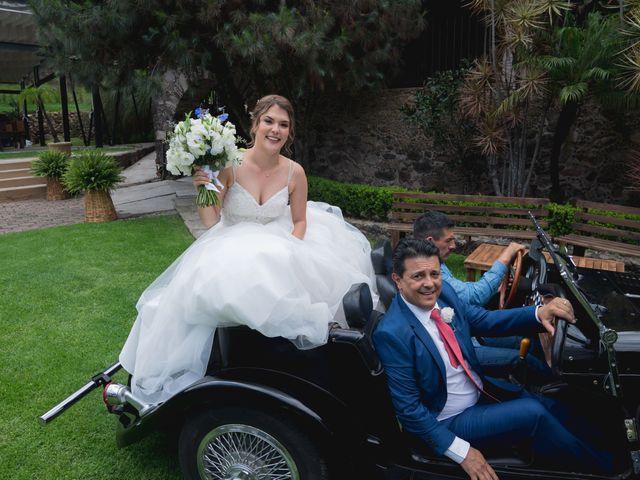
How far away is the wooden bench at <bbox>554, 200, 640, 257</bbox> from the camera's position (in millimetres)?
5613

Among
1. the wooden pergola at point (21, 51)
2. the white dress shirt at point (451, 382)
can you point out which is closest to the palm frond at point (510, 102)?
the white dress shirt at point (451, 382)

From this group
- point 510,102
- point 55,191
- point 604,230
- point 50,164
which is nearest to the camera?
point 604,230

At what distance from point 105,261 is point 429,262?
17.9 feet

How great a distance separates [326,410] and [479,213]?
16.0 feet

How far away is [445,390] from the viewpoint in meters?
2.23

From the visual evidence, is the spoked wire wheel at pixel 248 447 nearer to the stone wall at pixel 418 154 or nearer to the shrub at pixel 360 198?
the shrub at pixel 360 198

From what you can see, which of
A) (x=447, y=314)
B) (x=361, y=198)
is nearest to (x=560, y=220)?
(x=361, y=198)

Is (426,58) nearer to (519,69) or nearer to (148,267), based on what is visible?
(519,69)

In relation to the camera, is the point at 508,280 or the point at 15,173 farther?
the point at 15,173

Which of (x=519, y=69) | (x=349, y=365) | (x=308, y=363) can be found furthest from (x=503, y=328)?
(x=519, y=69)

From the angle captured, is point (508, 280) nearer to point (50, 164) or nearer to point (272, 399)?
point (272, 399)

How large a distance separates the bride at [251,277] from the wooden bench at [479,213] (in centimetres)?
365

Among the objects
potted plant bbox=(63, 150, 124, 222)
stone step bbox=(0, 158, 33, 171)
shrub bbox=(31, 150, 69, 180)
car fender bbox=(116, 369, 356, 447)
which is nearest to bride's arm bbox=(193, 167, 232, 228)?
car fender bbox=(116, 369, 356, 447)

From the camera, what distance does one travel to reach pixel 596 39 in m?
6.23
